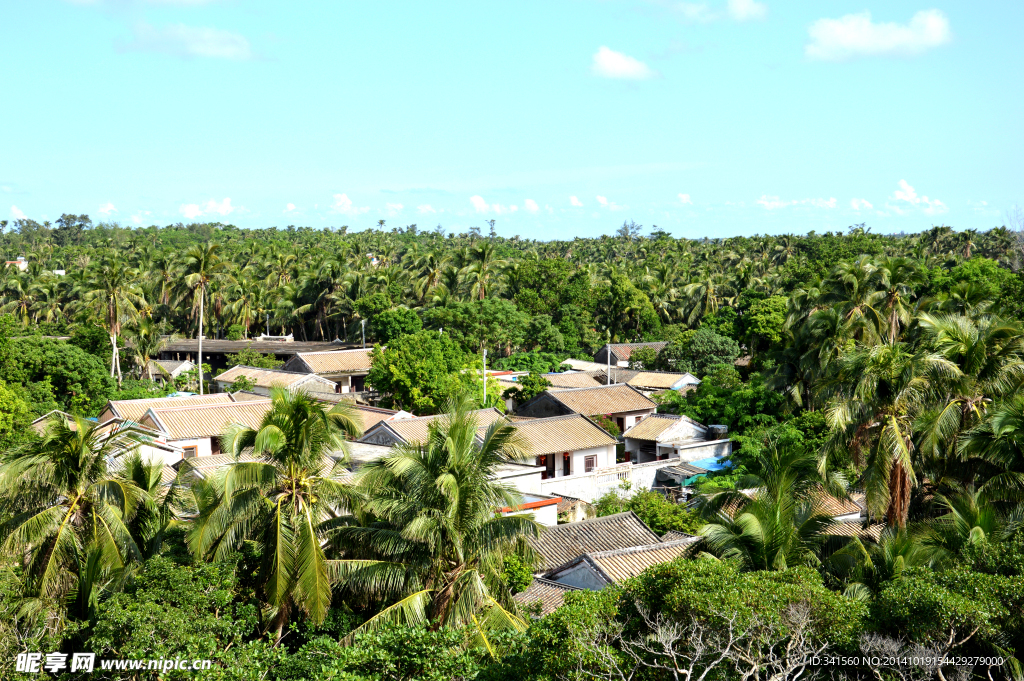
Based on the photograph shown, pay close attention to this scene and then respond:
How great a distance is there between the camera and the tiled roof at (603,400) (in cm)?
3841

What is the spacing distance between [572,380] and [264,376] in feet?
54.3

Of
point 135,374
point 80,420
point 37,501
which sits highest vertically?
point 80,420

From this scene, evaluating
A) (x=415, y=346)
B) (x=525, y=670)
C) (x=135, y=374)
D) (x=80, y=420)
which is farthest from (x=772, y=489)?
(x=135, y=374)

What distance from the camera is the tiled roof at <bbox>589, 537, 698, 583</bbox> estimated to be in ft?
58.7

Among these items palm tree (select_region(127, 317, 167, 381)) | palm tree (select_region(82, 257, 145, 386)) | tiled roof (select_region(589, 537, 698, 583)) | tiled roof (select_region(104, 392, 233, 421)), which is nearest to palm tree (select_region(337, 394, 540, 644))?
tiled roof (select_region(589, 537, 698, 583))

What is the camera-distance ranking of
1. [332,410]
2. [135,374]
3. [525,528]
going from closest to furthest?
1. [525,528]
2. [332,410]
3. [135,374]

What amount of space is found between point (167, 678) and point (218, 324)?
206 ft

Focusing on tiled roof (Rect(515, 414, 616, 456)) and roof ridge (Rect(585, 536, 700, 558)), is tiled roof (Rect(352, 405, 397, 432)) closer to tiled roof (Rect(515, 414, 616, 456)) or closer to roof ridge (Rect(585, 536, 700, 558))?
tiled roof (Rect(515, 414, 616, 456))

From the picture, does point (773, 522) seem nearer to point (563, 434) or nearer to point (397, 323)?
point (563, 434)

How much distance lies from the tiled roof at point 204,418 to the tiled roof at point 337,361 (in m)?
16.5

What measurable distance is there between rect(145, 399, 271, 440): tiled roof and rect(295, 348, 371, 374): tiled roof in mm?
16498

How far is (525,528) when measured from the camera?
1288 cm

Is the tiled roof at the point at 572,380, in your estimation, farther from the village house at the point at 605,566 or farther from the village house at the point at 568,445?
the village house at the point at 605,566

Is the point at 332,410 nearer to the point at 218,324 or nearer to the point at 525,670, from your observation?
the point at 525,670
